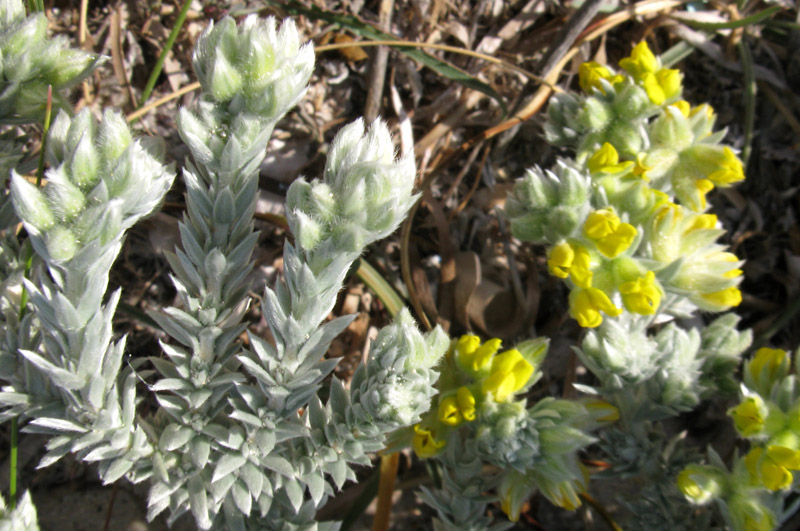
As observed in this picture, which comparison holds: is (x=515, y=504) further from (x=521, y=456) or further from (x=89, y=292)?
(x=89, y=292)

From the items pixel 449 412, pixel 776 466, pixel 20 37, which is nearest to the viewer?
pixel 20 37

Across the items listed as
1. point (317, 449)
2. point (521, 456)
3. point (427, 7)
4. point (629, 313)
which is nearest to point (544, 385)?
point (629, 313)

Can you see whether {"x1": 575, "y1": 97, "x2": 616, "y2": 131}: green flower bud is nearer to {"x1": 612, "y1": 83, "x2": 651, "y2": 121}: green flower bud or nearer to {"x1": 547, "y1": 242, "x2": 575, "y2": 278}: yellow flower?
{"x1": 612, "y1": 83, "x2": 651, "y2": 121}: green flower bud

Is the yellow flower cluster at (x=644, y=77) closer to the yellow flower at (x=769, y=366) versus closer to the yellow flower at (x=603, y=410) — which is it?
the yellow flower at (x=769, y=366)

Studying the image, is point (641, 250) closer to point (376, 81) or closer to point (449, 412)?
point (449, 412)

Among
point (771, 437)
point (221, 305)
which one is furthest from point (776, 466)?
point (221, 305)

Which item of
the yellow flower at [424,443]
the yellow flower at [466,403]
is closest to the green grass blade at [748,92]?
the yellow flower at [466,403]
